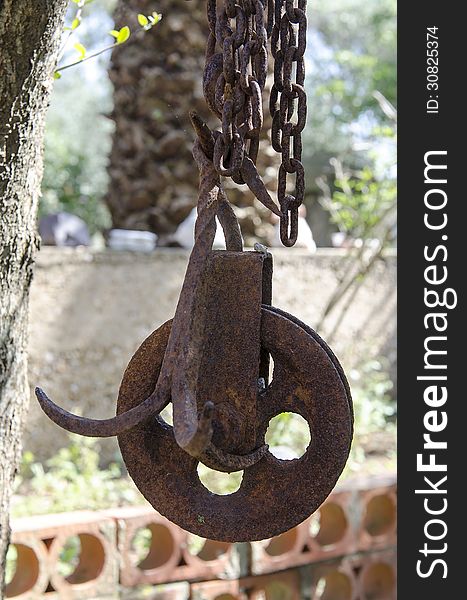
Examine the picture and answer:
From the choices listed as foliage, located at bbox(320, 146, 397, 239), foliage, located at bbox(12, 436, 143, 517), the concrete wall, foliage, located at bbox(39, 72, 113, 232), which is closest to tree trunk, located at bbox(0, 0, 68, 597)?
foliage, located at bbox(12, 436, 143, 517)

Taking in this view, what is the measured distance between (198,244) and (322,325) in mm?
4154

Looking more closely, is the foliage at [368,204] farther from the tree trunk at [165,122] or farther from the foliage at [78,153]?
the foliage at [78,153]

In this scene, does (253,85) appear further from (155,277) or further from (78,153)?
(78,153)

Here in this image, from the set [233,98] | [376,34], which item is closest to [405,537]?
[233,98]

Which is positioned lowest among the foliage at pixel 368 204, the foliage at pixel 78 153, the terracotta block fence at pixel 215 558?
the terracotta block fence at pixel 215 558

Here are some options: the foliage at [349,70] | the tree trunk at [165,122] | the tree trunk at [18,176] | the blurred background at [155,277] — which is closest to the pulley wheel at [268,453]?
the tree trunk at [18,176]

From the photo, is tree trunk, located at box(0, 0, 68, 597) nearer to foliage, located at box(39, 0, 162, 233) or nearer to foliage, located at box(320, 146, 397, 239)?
foliage, located at box(39, 0, 162, 233)

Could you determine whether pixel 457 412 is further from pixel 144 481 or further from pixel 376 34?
pixel 376 34

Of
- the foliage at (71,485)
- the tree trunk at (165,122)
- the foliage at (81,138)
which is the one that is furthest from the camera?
the foliage at (81,138)

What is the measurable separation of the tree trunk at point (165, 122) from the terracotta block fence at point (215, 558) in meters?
2.47

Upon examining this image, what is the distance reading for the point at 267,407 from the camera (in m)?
1.29

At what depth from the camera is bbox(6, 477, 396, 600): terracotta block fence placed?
8.74 feet

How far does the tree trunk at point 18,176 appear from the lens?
1.47 m

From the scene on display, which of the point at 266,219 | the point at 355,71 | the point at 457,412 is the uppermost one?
the point at 355,71
